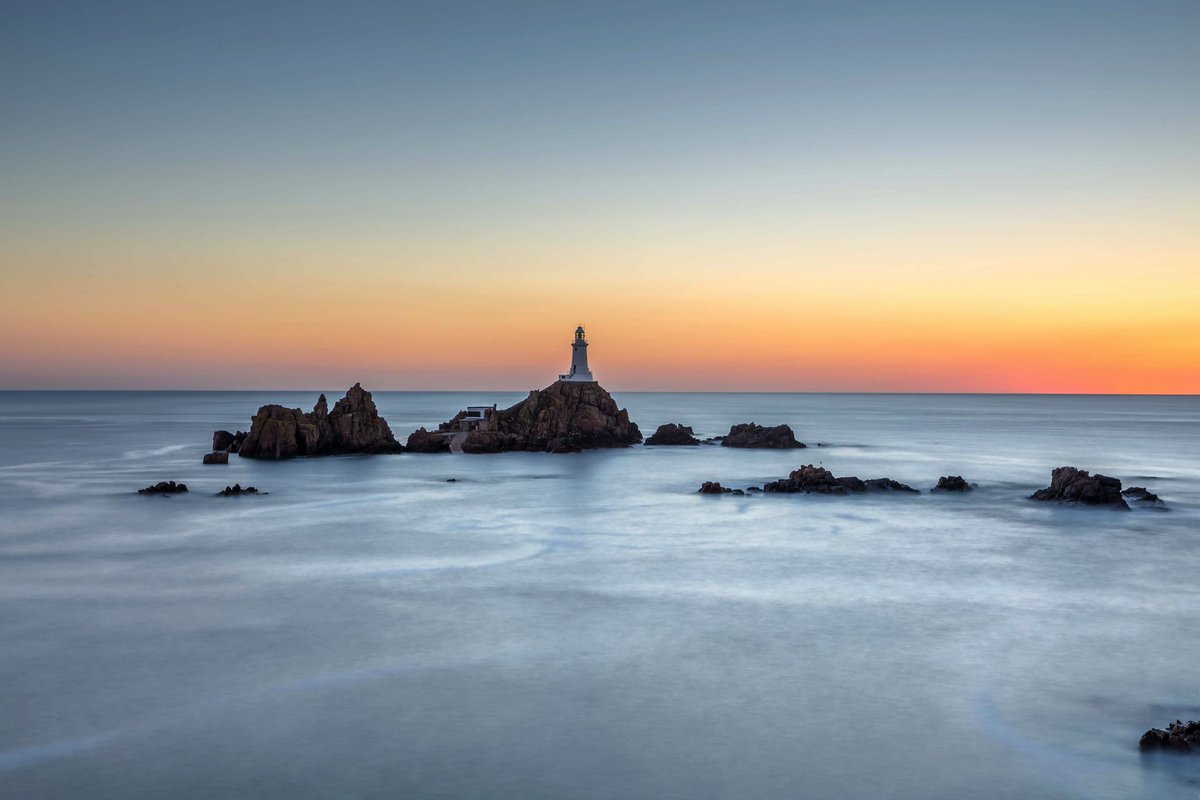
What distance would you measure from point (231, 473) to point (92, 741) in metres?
29.9

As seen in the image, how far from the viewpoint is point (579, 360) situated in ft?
205

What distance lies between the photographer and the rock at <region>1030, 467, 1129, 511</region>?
2817 cm

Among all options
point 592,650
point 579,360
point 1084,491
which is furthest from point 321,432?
point 592,650

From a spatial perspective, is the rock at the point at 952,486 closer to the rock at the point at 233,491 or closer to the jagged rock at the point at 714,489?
the jagged rock at the point at 714,489

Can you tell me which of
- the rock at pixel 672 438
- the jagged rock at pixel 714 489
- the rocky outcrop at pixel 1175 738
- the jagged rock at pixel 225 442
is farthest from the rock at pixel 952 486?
the jagged rock at pixel 225 442

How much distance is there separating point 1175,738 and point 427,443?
44.6m

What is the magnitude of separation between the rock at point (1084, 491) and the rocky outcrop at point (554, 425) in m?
26.8

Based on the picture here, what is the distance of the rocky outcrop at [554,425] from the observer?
5081cm

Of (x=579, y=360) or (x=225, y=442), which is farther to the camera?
(x=579, y=360)

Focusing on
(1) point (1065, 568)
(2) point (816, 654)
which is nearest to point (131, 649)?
(2) point (816, 654)

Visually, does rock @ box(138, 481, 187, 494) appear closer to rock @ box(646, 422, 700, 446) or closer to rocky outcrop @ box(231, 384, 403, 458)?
rocky outcrop @ box(231, 384, 403, 458)

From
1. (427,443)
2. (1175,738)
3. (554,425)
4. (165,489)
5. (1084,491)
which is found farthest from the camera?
(554,425)

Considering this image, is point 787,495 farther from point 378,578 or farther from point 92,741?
point 92,741

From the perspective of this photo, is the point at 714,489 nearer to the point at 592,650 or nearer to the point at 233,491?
the point at 233,491
